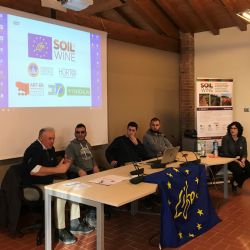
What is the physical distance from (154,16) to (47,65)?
257 centimetres

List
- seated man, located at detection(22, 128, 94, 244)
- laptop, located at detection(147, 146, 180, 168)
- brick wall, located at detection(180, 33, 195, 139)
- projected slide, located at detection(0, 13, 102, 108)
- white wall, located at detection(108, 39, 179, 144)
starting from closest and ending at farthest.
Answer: seated man, located at detection(22, 128, 94, 244) < laptop, located at detection(147, 146, 180, 168) < projected slide, located at detection(0, 13, 102, 108) < white wall, located at detection(108, 39, 179, 144) < brick wall, located at detection(180, 33, 195, 139)

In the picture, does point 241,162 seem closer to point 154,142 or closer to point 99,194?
point 154,142

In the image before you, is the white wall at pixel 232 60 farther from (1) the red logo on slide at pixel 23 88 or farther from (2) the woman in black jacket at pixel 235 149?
(1) the red logo on slide at pixel 23 88

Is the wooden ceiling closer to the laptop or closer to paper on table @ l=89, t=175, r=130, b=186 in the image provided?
the laptop

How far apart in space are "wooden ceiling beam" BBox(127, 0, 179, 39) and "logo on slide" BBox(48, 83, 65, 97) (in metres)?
1.94

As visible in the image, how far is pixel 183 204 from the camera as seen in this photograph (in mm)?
3059

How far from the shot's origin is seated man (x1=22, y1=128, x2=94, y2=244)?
311cm

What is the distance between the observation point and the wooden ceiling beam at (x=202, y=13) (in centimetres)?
543

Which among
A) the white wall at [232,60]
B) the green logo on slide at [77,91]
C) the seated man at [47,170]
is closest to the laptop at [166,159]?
the seated man at [47,170]

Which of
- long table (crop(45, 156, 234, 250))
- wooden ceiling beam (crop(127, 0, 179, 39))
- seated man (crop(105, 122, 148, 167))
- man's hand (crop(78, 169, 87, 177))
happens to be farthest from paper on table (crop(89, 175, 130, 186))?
wooden ceiling beam (crop(127, 0, 179, 39))

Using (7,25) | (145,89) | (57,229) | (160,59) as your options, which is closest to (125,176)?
(57,229)

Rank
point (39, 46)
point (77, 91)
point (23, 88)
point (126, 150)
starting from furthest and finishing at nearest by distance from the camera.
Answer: point (77, 91) → point (126, 150) → point (39, 46) → point (23, 88)

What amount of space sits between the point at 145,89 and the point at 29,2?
270 cm

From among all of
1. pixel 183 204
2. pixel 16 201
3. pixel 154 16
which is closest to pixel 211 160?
pixel 183 204
